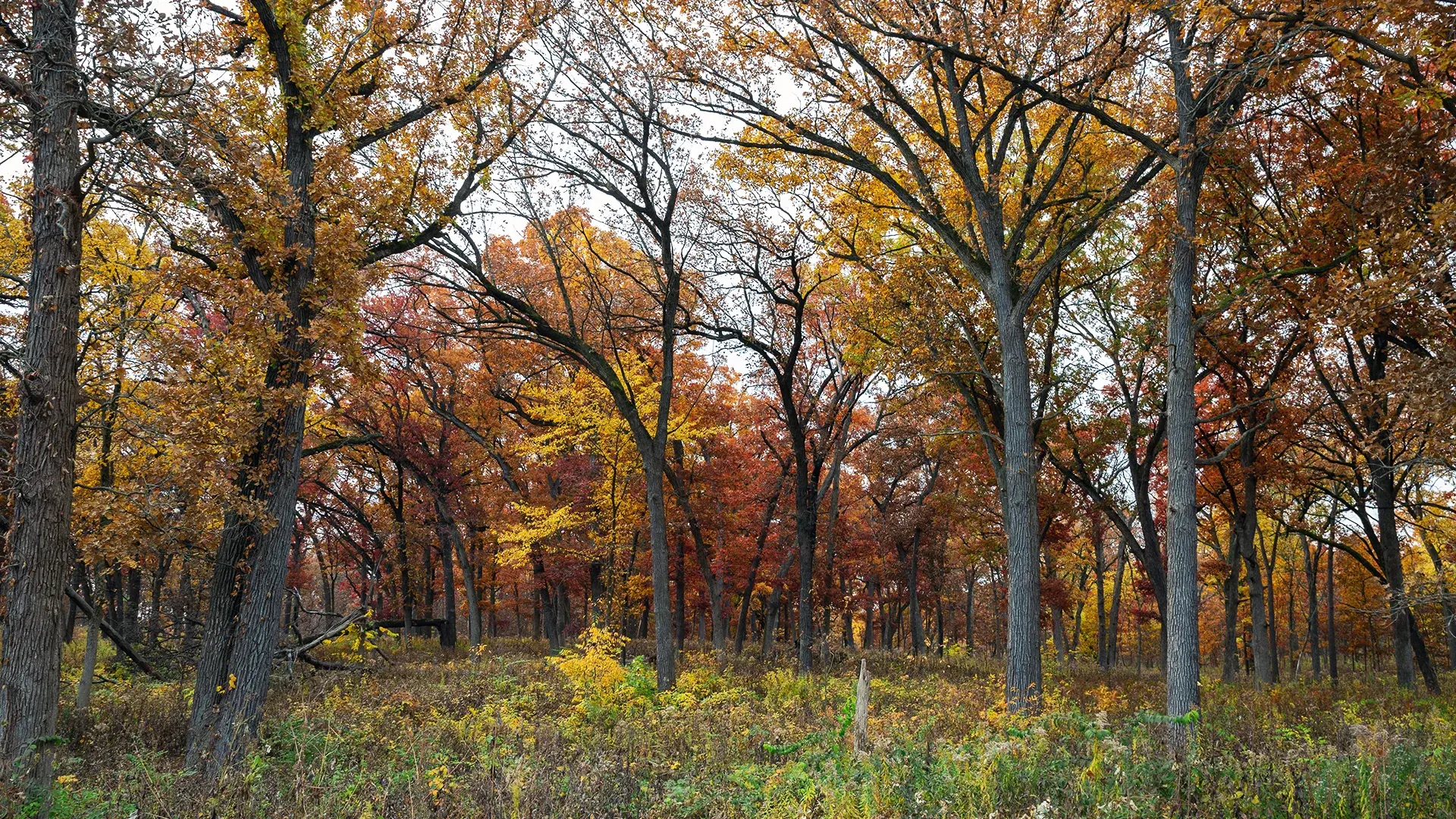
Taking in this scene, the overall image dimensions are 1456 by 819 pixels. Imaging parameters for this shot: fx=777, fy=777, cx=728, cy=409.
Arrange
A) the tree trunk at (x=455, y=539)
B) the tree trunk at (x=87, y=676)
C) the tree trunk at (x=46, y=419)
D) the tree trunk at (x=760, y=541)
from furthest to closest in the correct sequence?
the tree trunk at (x=760, y=541), the tree trunk at (x=455, y=539), the tree trunk at (x=87, y=676), the tree trunk at (x=46, y=419)

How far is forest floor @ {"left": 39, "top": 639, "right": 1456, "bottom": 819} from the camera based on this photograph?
440 cm

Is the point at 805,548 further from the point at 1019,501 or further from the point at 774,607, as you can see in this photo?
the point at 1019,501

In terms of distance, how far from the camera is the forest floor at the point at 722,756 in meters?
4.40

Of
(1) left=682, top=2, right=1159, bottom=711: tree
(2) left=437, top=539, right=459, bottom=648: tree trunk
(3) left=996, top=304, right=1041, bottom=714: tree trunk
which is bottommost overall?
(2) left=437, top=539, right=459, bottom=648: tree trunk

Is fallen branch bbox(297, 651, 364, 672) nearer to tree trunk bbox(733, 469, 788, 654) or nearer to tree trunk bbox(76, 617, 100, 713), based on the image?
tree trunk bbox(76, 617, 100, 713)

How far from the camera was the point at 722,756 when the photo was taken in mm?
6859

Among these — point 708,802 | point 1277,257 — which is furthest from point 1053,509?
point 708,802

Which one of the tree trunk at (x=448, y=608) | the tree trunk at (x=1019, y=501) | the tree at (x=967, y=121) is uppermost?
the tree at (x=967, y=121)

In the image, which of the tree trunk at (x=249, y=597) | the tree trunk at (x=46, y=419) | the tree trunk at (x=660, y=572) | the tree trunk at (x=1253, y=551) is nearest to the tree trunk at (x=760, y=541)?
the tree trunk at (x=660, y=572)

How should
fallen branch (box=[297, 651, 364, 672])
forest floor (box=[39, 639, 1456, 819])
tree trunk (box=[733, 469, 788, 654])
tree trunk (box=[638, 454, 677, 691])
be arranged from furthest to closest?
tree trunk (box=[733, 469, 788, 654]) < fallen branch (box=[297, 651, 364, 672]) < tree trunk (box=[638, 454, 677, 691]) < forest floor (box=[39, 639, 1456, 819])

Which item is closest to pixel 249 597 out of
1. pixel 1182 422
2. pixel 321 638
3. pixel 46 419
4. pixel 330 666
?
pixel 46 419

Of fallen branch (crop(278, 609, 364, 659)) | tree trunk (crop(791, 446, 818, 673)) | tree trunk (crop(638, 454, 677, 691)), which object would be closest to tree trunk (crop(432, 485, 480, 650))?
tree trunk (crop(791, 446, 818, 673))

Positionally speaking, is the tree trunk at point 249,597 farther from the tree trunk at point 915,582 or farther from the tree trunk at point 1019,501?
the tree trunk at point 915,582

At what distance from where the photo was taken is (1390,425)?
960 cm
